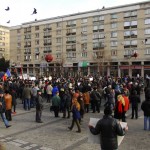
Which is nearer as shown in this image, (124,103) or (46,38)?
(124,103)

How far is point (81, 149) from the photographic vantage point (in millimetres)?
9586

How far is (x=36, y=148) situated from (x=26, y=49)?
68.1m

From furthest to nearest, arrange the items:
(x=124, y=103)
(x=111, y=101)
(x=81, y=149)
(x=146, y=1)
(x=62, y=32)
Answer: (x=62, y=32)
(x=146, y=1)
(x=111, y=101)
(x=124, y=103)
(x=81, y=149)

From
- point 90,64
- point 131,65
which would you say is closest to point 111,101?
point 131,65

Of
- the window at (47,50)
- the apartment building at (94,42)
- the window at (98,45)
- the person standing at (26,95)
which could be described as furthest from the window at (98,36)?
the person standing at (26,95)

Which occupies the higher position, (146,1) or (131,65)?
(146,1)

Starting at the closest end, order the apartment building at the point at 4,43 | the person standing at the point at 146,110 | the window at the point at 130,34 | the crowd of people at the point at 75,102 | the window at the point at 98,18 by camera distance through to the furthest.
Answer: the person standing at the point at 146,110 → the crowd of people at the point at 75,102 → the window at the point at 130,34 → the window at the point at 98,18 → the apartment building at the point at 4,43

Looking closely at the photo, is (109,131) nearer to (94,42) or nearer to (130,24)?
(130,24)

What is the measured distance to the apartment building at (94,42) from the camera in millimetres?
56094

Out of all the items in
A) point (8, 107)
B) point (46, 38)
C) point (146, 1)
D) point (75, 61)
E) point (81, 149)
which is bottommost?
point (81, 149)

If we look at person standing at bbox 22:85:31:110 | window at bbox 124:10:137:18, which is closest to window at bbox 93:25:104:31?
window at bbox 124:10:137:18

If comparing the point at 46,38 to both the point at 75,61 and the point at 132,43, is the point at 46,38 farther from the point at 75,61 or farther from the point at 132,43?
Result: the point at 132,43

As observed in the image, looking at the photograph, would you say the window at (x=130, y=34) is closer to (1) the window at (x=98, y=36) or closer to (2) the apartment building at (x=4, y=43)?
(1) the window at (x=98, y=36)

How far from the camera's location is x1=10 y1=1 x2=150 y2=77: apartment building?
56094 mm
